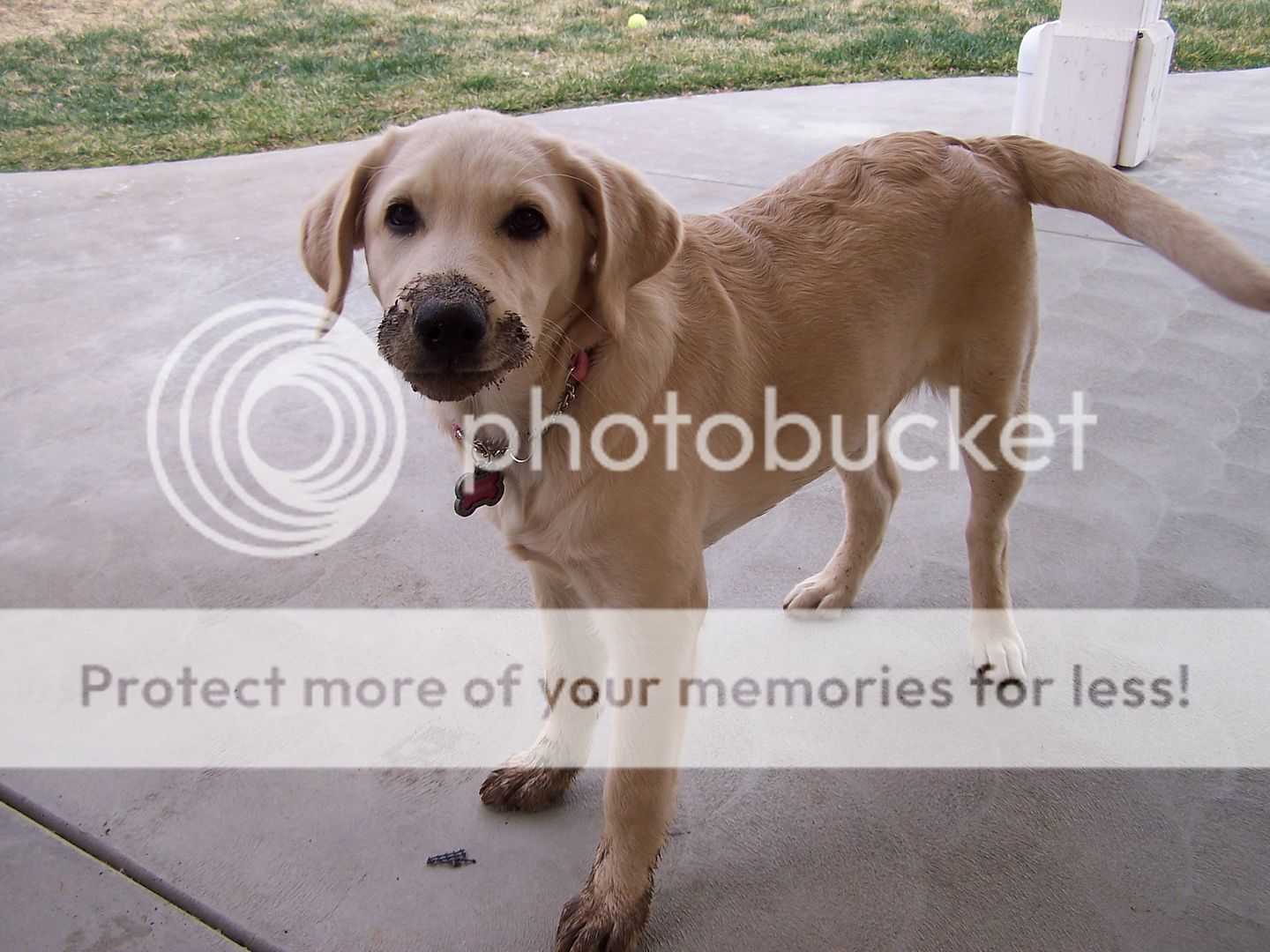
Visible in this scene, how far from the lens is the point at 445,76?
7926mm

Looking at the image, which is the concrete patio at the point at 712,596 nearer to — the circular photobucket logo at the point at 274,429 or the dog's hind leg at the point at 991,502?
the circular photobucket logo at the point at 274,429

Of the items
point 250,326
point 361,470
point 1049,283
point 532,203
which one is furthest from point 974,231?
point 250,326

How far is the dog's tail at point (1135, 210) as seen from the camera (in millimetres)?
1967

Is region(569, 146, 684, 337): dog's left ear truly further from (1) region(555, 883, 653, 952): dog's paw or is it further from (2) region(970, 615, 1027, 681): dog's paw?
(2) region(970, 615, 1027, 681): dog's paw

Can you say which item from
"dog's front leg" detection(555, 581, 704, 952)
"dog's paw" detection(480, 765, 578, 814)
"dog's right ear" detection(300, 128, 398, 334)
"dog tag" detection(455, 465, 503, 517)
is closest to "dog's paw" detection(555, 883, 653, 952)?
"dog's front leg" detection(555, 581, 704, 952)

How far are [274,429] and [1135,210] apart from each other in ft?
9.20

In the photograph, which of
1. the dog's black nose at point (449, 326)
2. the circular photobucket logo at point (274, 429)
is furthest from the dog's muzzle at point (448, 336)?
the circular photobucket logo at point (274, 429)

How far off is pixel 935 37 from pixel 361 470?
7388 mm

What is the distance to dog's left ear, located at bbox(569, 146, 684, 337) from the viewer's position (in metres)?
1.75

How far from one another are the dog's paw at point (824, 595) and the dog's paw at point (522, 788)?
857mm

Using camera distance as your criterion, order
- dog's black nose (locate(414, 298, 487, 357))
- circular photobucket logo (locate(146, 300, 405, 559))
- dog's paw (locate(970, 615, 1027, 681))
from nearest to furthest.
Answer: dog's black nose (locate(414, 298, 487, 357))
dog's paw (locate(970, 615, 1027, 681))
circular photobucket logo (locate(146, 300, 405, 559))

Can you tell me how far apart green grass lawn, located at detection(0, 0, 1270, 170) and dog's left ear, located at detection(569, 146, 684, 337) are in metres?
5.53

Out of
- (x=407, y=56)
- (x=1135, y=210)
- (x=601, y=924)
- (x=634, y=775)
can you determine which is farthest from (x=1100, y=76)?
(x=407, y=56)

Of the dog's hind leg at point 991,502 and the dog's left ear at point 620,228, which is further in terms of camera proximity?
the dog's hind leg at point 991,502
